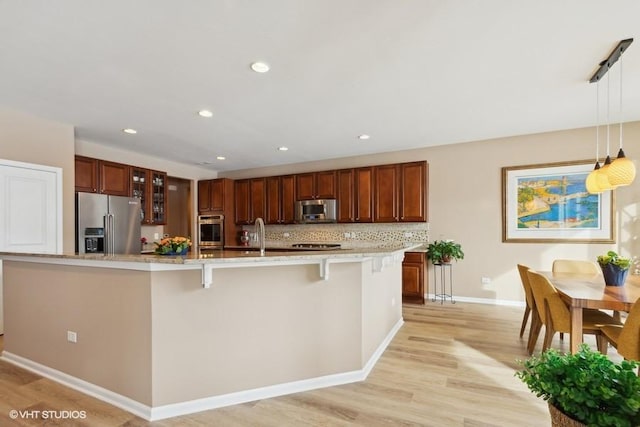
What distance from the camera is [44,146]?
3838 millimetres

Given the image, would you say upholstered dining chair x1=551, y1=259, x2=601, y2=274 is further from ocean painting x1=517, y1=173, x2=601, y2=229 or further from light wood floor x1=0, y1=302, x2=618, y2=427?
ocean painting x1=517, y1=173, x2=601, y2=229

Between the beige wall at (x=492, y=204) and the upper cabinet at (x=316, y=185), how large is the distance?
4.18 ft

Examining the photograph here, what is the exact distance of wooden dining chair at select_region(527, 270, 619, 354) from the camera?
8.43 ft

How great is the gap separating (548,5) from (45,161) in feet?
16.8

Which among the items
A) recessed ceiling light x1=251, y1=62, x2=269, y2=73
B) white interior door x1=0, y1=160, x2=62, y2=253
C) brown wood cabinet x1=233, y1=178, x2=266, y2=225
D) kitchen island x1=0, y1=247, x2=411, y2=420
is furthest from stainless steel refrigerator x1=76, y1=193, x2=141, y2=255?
recessed ceiling light x1=251, y1=62, x2=269, y2=73

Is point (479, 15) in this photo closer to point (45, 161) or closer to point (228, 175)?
point (45, 161)

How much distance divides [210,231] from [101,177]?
7.98 feet

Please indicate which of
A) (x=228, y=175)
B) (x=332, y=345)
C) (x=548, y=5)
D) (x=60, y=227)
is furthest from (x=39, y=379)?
(x=228, y=175)

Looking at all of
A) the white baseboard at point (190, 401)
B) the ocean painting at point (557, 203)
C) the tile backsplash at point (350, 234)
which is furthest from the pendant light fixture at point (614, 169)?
the tile backsplash at point (350, 234)

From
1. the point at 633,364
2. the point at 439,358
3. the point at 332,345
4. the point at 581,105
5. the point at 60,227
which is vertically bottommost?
the point at 439,358

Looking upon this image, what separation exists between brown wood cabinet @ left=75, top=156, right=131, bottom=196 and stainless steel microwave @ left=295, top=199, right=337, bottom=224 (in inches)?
117

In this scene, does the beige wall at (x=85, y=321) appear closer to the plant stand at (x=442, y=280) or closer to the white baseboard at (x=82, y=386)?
the white baseboard at (x=82, y=386)

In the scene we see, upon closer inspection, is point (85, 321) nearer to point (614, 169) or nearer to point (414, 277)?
point (414, 277)

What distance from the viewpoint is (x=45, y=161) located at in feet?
12.6
